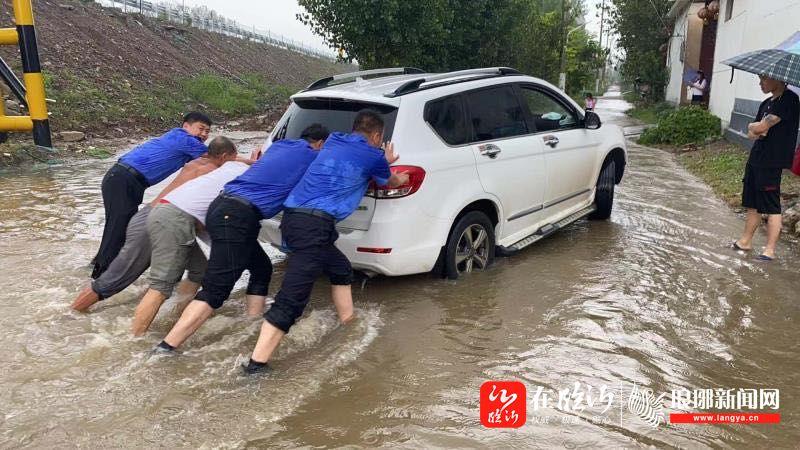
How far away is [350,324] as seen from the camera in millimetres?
4531

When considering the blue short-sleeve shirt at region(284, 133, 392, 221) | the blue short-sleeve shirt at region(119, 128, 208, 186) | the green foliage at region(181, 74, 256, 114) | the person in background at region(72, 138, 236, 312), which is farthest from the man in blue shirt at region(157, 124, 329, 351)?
the green foliage at region(181, 74, 256, 114)

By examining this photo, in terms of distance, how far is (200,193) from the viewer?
4238mm

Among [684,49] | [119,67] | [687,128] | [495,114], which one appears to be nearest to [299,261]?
[495,114]

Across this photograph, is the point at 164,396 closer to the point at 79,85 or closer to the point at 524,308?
the point at 524,308

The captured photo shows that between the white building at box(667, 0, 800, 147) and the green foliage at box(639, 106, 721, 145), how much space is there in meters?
0.35

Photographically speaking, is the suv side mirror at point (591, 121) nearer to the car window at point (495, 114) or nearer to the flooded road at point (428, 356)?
the car window at point (495, 114)

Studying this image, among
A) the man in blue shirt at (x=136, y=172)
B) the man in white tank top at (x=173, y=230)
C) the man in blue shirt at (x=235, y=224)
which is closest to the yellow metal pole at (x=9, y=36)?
the man in blue shirt at (x=136, y=172)

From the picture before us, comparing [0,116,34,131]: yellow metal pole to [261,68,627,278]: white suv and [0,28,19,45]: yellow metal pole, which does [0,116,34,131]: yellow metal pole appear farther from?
[261,68,627,278]: white suv

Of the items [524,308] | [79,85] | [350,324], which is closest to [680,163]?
[524,308]

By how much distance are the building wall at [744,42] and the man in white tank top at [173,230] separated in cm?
1035

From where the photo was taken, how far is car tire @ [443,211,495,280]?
503cm

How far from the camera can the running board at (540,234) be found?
5535 mm

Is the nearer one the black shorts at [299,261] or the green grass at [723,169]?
the black shorts at [299,261]

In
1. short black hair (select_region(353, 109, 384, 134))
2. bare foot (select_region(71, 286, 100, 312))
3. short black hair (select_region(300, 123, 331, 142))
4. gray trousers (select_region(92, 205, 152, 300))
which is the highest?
short black hair (select_region(353, 109, 384, 134))
